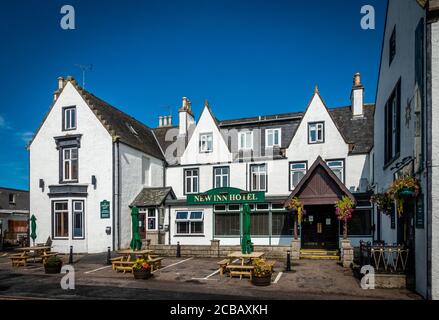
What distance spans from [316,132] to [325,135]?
2.25 feet

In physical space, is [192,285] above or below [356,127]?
below

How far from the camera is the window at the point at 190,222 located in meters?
24.0

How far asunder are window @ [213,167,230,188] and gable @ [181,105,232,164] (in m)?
0.73

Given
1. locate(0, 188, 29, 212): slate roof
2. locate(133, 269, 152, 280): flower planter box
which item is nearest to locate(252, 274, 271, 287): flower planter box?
locate(133, 269, 152, 280): flower planter box

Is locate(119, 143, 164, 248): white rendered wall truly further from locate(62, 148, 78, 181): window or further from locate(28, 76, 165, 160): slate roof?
locate(62, 148, 78, 181): window

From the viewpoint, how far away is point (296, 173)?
76.3 ft

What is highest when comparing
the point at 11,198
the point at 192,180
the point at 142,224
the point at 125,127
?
the point at 125,127

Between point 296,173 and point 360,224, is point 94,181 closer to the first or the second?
point 296,173

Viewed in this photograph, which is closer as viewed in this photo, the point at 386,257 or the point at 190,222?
the point at 386,257

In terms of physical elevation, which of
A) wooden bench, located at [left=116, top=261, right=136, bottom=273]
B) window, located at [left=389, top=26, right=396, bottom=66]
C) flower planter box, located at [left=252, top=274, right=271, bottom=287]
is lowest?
wooden bench, located at [left=116, top=261, right=136, bottom=273]

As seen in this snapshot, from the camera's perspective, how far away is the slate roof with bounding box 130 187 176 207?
2397 cm

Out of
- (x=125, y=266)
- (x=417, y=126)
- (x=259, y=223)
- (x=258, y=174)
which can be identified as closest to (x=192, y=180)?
(x=258, y=174)

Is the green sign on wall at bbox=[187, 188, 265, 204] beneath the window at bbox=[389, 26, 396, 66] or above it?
beneath
